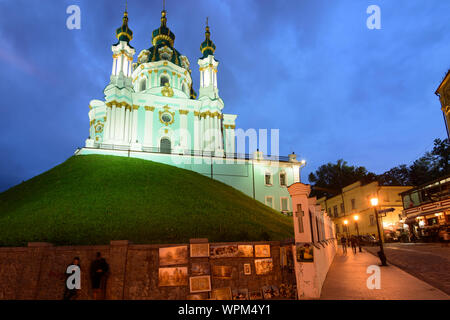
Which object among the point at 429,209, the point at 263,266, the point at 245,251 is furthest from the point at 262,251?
the point at 429,209

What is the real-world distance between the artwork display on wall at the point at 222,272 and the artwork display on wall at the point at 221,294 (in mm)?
421

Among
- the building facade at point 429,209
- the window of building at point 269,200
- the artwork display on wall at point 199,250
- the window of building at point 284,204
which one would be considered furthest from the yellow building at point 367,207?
the artwork display on wall at point 199,250

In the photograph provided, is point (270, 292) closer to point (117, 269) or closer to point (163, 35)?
point (117, 269)

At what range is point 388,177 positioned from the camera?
221 feet

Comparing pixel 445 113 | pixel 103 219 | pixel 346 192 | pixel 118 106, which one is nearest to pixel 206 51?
pixel 118 106

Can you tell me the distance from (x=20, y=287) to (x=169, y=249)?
17.0 feet

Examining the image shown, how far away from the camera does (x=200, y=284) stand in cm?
1029

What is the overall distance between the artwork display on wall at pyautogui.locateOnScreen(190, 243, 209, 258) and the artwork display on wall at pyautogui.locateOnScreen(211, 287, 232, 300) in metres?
1.24

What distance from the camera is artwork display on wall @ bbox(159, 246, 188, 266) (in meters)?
10.5

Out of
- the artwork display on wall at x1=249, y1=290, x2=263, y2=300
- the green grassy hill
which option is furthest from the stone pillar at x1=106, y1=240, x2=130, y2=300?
the green grassy hill

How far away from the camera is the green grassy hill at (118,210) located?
16.2m

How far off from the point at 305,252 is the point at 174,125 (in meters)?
40.8

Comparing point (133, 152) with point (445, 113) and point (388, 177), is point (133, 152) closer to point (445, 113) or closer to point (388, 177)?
point (445, 113)

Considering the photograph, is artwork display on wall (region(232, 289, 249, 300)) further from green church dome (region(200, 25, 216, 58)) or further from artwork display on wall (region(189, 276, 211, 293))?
green church dome (region(200, 25, 216, 58))
